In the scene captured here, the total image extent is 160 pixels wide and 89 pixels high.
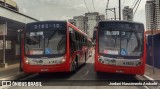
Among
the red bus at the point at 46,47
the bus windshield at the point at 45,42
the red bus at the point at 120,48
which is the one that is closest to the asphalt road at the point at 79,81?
the red bus at the point at 46,47

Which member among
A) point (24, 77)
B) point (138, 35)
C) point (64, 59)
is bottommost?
point (24, 77)

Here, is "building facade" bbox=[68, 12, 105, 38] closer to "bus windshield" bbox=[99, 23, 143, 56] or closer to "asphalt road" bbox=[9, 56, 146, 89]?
"asphalt road" bbox=[9, 56, 146, 89]

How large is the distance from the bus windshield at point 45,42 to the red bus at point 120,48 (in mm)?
1874

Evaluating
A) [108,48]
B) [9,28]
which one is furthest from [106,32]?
[9,28]

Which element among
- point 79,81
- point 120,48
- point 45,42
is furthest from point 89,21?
point 79,81

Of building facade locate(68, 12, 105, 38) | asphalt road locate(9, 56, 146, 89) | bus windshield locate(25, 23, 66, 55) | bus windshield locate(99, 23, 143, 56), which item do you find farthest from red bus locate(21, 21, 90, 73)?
building facade locate(68, 12, 105, 38)

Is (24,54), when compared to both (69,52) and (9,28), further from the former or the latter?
(9,28)

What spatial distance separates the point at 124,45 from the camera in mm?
14297

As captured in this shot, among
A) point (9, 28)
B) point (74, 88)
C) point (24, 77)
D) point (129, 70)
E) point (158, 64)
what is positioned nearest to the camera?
point (74, 88)

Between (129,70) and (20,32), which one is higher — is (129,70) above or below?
below

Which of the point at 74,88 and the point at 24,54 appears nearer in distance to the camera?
the point at 74,88

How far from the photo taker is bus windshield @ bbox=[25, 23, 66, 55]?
14.6 m

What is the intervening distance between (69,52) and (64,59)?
2.10ft

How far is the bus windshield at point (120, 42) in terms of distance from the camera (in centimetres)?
1415
